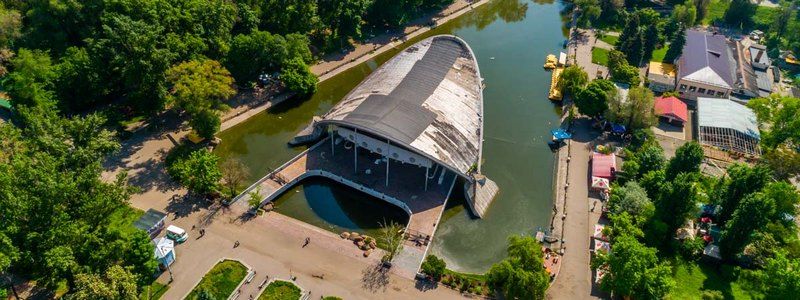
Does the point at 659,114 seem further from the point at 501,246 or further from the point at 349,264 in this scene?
the point at 349,264

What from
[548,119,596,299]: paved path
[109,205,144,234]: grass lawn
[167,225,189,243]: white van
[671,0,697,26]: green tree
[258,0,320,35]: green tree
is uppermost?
[258,0,320,35]: green tree

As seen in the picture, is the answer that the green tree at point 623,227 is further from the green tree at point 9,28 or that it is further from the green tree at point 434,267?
the green tree at point 9,28

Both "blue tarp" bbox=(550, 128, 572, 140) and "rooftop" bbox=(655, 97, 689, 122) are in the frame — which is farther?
"rooftop" bbox=(655, 97, 689, 122)

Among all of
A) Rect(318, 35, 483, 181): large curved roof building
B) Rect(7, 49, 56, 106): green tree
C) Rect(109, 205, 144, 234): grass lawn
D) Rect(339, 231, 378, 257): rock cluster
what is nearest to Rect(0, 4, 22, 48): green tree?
Rect(7, 49, 56, 106): green tree

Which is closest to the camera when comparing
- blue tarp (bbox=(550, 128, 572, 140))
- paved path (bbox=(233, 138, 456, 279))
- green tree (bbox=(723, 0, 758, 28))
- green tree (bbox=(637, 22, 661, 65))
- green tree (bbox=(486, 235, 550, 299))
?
green tree (bbox=(486, 235, 550, 299))

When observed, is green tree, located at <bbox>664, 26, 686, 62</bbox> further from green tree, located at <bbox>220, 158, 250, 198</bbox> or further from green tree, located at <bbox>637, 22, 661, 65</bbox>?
green tree, located at <bbox>220, 158, 250, 198</bbox>

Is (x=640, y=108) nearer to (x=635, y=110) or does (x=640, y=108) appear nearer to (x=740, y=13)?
(x=635, y=110)

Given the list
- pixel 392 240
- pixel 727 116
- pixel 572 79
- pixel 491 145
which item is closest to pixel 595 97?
pixel 572 79
